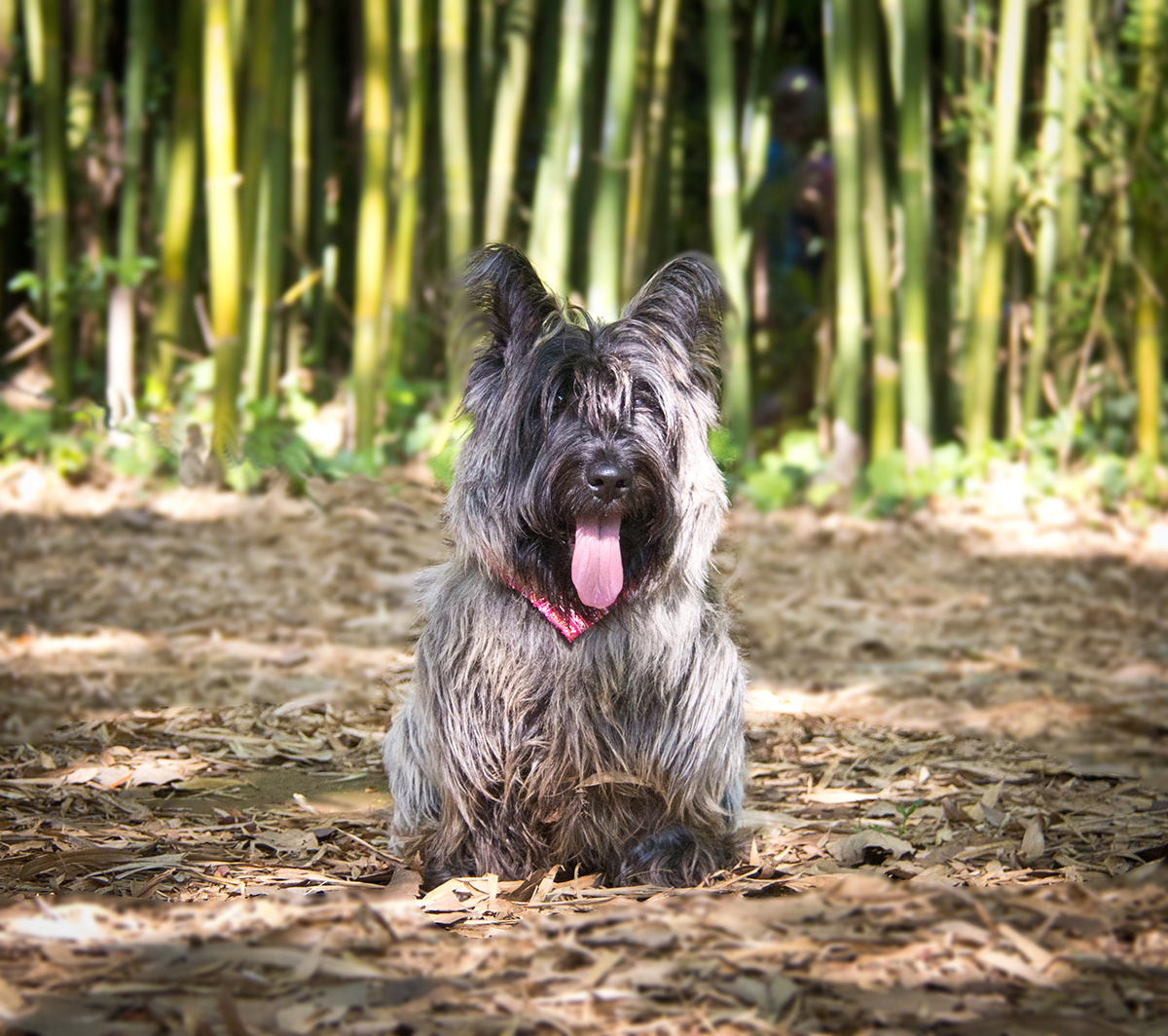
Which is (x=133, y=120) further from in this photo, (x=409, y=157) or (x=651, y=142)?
(x=651, y=142)

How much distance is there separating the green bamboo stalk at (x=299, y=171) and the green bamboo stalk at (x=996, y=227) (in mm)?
3973

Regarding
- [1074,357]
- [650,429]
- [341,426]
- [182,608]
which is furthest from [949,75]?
[650,429]

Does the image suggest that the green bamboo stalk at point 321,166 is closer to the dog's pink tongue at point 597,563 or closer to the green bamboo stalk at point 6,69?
the green bamboo stalk at point 6,69

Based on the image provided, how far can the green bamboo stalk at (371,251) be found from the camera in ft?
22.5

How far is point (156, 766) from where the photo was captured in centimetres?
362

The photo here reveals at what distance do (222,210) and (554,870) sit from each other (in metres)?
4.59

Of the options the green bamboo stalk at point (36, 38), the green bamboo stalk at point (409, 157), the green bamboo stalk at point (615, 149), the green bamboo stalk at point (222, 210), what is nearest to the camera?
the green bamboo stalk at point (222, 210)

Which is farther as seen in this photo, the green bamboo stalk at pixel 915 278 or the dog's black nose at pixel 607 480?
the green bamboo stalk at pixel 915 278

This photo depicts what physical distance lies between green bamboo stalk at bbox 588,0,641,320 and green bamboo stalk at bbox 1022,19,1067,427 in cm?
233

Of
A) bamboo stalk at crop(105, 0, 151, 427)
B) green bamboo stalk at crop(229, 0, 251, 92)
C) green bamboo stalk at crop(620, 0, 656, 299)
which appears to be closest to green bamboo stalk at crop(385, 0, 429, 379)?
green bamboo stalk at crop(229, 0, 251, 92)

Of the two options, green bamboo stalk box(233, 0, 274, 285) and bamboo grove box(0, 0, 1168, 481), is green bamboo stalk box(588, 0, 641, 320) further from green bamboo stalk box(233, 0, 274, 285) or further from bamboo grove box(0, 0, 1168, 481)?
green bamboo stalk box(233, 0, 274, 285)

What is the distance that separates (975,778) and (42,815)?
2.45 m

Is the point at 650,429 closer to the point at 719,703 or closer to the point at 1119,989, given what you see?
the point at 719,703

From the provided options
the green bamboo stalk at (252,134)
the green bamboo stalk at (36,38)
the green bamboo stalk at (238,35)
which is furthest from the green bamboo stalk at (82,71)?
the green bamboo stalk at (252,134)
